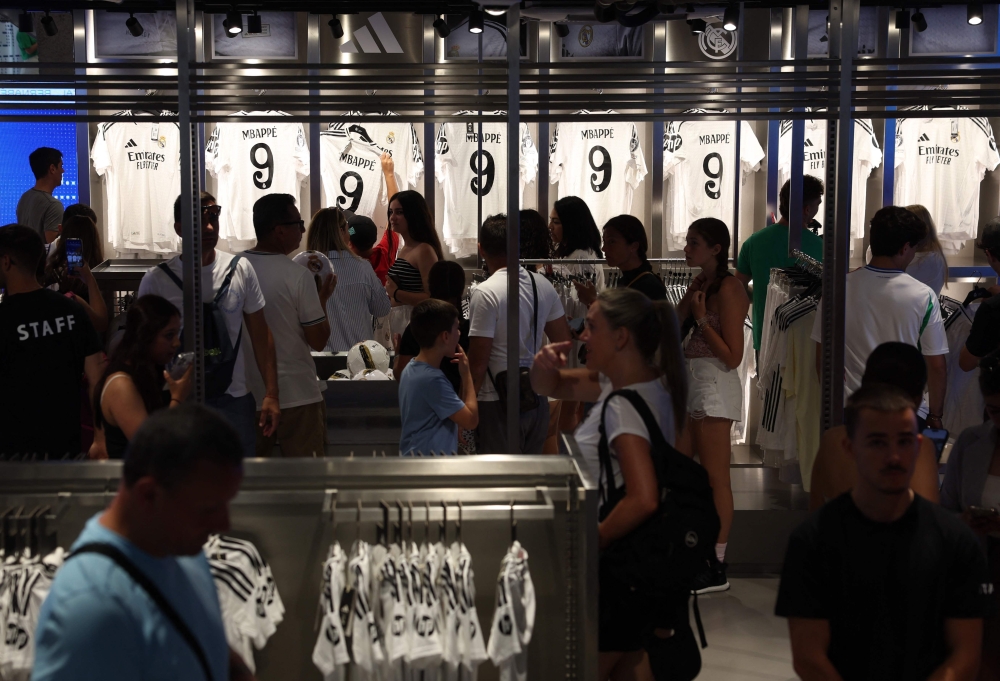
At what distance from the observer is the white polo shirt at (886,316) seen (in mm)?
4680

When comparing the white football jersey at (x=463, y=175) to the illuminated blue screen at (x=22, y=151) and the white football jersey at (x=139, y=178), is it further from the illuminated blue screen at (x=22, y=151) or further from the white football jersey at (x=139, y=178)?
the illuminated blue screen at (x=22, y=151)

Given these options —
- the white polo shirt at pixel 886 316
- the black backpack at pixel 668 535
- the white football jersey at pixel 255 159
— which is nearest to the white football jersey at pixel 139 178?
the white football jersey at pixel 255 159

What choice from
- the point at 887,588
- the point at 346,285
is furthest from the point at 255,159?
the point at 887,588

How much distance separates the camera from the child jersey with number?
28.4 ft

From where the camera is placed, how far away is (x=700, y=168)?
8.66 metres

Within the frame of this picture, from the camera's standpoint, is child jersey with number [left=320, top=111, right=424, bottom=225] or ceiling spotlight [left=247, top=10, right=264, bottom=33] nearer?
ceiling spotlight [left=247, top=10, right=264, bottom=33]

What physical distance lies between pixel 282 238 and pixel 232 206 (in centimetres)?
400

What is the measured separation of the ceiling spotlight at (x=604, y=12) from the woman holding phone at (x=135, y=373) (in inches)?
102

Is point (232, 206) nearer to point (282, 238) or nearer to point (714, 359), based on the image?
point (282, 238)

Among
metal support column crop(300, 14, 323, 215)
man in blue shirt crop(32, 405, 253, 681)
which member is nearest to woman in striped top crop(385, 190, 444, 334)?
metal support column crop(300, 14, 323, 215)

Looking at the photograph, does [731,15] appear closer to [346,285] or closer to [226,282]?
[346,285]

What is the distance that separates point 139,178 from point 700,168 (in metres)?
4.45

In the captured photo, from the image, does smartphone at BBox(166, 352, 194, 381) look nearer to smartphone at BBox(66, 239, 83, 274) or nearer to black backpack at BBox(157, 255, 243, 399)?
black backpack at BBox(157, 255, 243, 399)

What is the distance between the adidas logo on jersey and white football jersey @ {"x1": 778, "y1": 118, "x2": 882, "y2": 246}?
313cm
